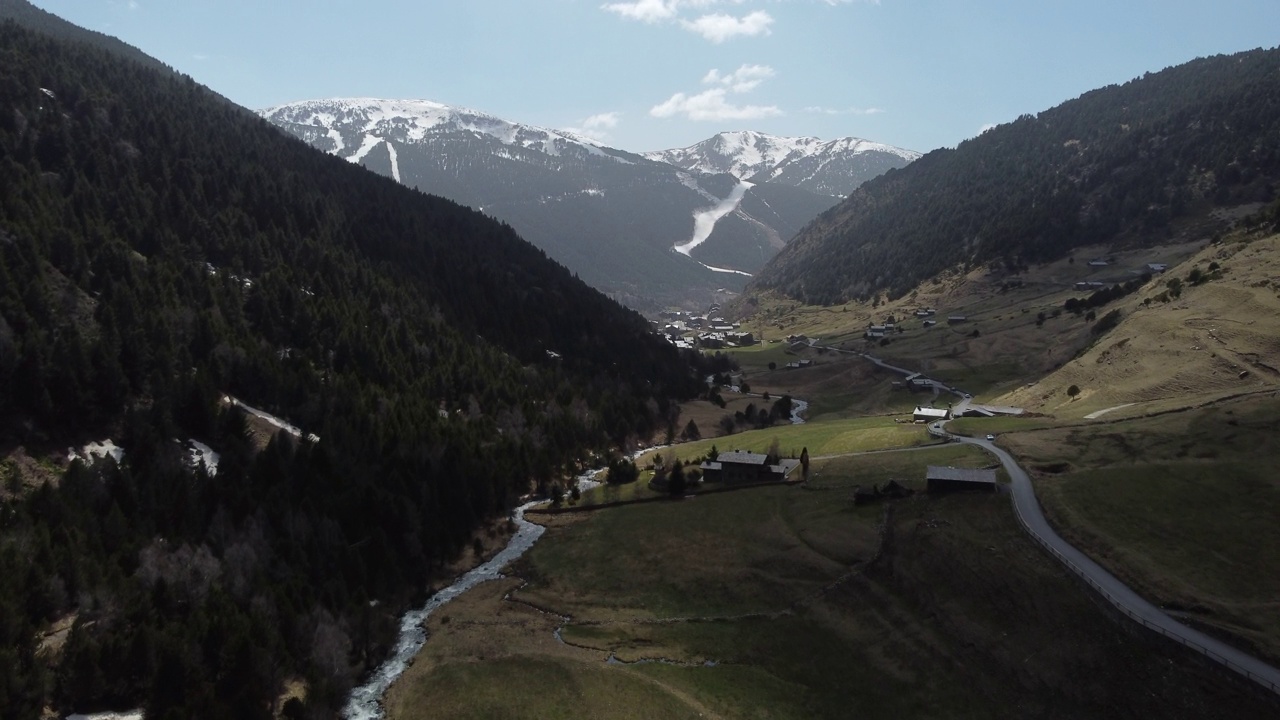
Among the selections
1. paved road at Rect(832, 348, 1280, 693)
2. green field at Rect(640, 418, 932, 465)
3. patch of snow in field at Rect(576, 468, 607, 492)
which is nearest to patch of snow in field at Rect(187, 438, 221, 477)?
patch of snow in field at Rect(576, 468, 607, 492)

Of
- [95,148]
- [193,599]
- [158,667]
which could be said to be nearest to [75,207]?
[95,148]

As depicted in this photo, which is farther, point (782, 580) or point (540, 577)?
point (540, 577)

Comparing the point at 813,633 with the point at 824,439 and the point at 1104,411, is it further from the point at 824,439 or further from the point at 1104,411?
the point at 1104,411

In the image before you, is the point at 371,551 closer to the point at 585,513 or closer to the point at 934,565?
the point at 585,513

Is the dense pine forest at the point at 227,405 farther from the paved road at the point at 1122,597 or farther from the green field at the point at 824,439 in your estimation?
the paved road at the point at 1122,597

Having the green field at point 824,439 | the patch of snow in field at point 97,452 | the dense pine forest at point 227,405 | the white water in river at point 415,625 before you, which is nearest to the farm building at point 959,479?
the green field at point 824,439

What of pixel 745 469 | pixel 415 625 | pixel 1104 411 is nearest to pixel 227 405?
pixel 415 625

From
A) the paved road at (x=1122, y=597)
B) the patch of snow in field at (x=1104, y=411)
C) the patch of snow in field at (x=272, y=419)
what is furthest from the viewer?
the patch of snow in field at (x=272, y=419)

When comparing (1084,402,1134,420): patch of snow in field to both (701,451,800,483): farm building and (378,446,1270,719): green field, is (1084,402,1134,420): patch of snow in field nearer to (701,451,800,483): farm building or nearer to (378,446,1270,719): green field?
(378,446,1270,719): green field
